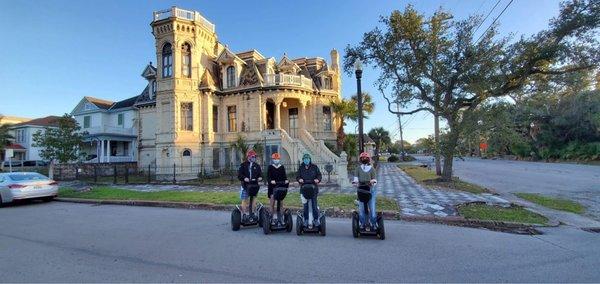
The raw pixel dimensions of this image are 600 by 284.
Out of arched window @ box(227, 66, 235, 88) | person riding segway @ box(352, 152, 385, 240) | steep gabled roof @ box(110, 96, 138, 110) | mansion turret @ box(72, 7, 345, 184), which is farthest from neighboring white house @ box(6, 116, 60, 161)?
person riding segway @ box(352, 152, 385, 240)

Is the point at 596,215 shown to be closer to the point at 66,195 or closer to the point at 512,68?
the point at 512,68

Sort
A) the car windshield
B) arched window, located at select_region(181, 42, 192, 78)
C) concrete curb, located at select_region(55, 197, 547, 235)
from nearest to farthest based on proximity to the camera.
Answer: concrete curb, located at select_region(55, 197, 547, 235) < the car windshield < arched window, located at select_region(181, 42, 192, 78)

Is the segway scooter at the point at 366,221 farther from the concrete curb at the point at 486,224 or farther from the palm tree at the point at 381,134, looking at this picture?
the palm tree at the point at 381,134

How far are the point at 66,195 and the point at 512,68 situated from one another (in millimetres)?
21723

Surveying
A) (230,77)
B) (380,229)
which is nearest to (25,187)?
(380,229)

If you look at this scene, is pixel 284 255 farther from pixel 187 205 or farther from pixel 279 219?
pixel 187 205

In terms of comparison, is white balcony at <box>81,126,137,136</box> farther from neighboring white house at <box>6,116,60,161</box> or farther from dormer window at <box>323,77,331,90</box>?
dormer window at <box>323,77,331,90</box>

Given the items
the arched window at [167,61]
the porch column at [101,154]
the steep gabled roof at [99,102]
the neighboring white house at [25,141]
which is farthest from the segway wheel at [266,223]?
the neighboring white house at [25,141]

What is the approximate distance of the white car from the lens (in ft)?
39.5

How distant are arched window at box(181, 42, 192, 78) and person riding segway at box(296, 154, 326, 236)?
2013 centimetres

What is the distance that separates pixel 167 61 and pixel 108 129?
12965mm

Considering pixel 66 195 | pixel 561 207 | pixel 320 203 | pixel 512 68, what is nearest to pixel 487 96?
pixel 512 68

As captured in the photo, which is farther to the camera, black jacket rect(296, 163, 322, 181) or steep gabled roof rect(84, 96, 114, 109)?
steep gabled roof rect(84, 96, 114, 109)

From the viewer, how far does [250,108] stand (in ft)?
83.4
